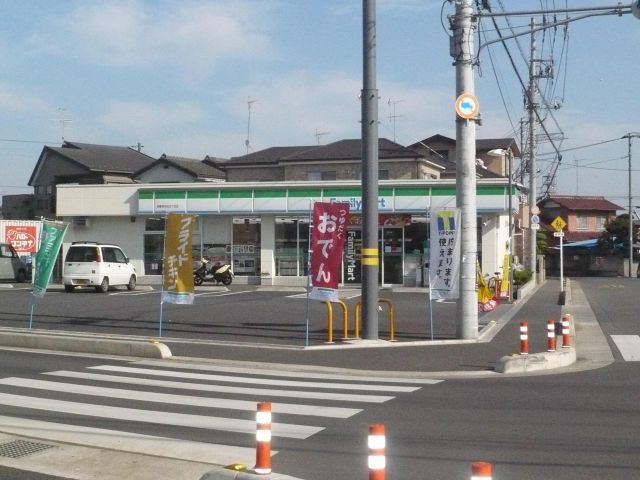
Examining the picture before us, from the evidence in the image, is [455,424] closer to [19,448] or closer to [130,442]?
[130,442]

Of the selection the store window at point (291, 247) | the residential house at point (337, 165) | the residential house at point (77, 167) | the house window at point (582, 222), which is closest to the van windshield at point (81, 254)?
the store window at point (291, 247)

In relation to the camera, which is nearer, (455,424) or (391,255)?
(455,424)

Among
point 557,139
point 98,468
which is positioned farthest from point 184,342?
point 557,139

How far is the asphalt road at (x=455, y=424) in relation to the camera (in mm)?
7508

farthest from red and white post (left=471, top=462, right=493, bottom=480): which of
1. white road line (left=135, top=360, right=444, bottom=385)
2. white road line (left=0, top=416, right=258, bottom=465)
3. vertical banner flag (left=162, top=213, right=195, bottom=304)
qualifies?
vertical banner flag (left=162, top=213, right=195, bottom=304)

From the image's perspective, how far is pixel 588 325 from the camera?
2175 cm

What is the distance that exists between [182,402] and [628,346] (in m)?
10.4

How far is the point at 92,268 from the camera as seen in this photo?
32.0 metres

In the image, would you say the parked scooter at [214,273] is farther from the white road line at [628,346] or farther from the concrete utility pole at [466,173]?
the white road line at [628,346]

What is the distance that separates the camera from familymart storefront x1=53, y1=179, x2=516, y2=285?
35.1 m

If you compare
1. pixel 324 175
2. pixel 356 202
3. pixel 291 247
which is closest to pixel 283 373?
pixel 356 202

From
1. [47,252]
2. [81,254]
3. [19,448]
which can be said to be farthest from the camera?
[81,254]

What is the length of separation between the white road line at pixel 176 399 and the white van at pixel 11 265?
2890cm

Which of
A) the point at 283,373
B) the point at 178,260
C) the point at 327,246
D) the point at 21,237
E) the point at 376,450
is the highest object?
the point at 21,237
